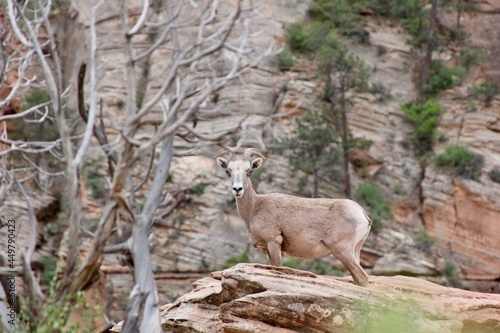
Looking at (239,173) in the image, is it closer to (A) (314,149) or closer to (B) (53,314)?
(B) (53,314)

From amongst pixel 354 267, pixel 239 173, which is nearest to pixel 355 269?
pixel 354 267

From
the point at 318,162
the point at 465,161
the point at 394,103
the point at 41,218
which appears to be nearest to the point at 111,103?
→ the point at 41,218

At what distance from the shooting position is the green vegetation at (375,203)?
39.2 m

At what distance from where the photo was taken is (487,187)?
39656 millimetres

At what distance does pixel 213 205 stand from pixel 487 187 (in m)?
13.6

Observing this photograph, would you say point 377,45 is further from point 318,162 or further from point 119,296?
point 119,296

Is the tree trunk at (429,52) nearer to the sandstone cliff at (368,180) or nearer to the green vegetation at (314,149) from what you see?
the sandstone cliff at (368,180)

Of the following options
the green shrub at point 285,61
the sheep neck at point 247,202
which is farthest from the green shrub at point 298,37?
the sheep neck at point 247,202

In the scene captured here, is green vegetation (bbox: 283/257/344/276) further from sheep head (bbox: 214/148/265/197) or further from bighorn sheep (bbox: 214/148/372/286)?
sheep head (bbox: 214/148/265/197)

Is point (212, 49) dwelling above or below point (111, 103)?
above

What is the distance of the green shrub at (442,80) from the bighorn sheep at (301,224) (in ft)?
113

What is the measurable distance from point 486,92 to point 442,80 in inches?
122

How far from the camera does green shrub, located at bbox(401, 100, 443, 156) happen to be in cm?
Answer: 4384

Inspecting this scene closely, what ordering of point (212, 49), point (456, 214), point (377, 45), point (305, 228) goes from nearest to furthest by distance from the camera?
point (212, 49) < point (305, 228) < point (456, 214) < point (377, 45)
